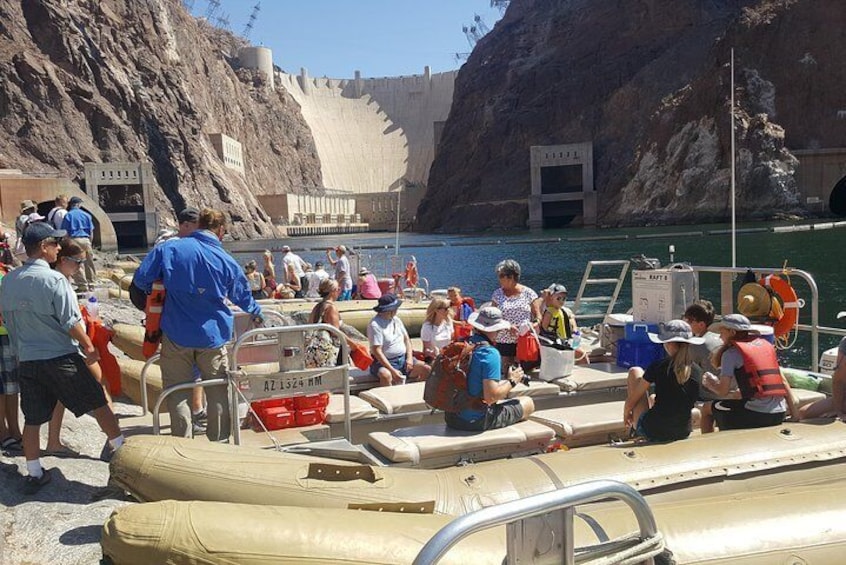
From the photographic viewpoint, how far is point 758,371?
6031 millimetres

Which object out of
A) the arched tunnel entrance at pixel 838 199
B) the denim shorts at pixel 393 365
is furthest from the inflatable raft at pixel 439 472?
the arched tunnel entrance at pixel 838 199

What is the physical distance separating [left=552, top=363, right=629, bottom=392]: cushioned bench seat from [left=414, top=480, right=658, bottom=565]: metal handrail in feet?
17.1

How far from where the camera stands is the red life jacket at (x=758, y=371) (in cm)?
Answer: 603

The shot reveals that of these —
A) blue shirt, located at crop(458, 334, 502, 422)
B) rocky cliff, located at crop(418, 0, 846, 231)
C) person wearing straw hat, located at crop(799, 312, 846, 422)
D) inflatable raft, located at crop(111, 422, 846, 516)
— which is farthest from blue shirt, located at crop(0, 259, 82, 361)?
rocky cliff, located at crop(418, 0, 846, 231)

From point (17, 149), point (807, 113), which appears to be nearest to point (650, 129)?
point (807, 113)

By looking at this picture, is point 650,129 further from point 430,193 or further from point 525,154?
point 430,193

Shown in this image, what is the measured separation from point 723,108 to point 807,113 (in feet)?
32.8

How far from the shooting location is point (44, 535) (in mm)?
4832

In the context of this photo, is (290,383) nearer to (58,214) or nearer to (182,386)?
(182,386)

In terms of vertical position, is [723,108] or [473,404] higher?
[723,108]

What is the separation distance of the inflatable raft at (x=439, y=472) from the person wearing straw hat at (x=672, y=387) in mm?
203

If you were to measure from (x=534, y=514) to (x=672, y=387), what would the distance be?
3.71 meters

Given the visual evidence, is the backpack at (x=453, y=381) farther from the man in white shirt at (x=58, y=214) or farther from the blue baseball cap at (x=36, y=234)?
the man in white shirt at (x=58, y=214)

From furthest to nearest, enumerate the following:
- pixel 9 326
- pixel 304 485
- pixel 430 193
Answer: pixel 430 193 < pixel 9 326 < pixel 304 485
